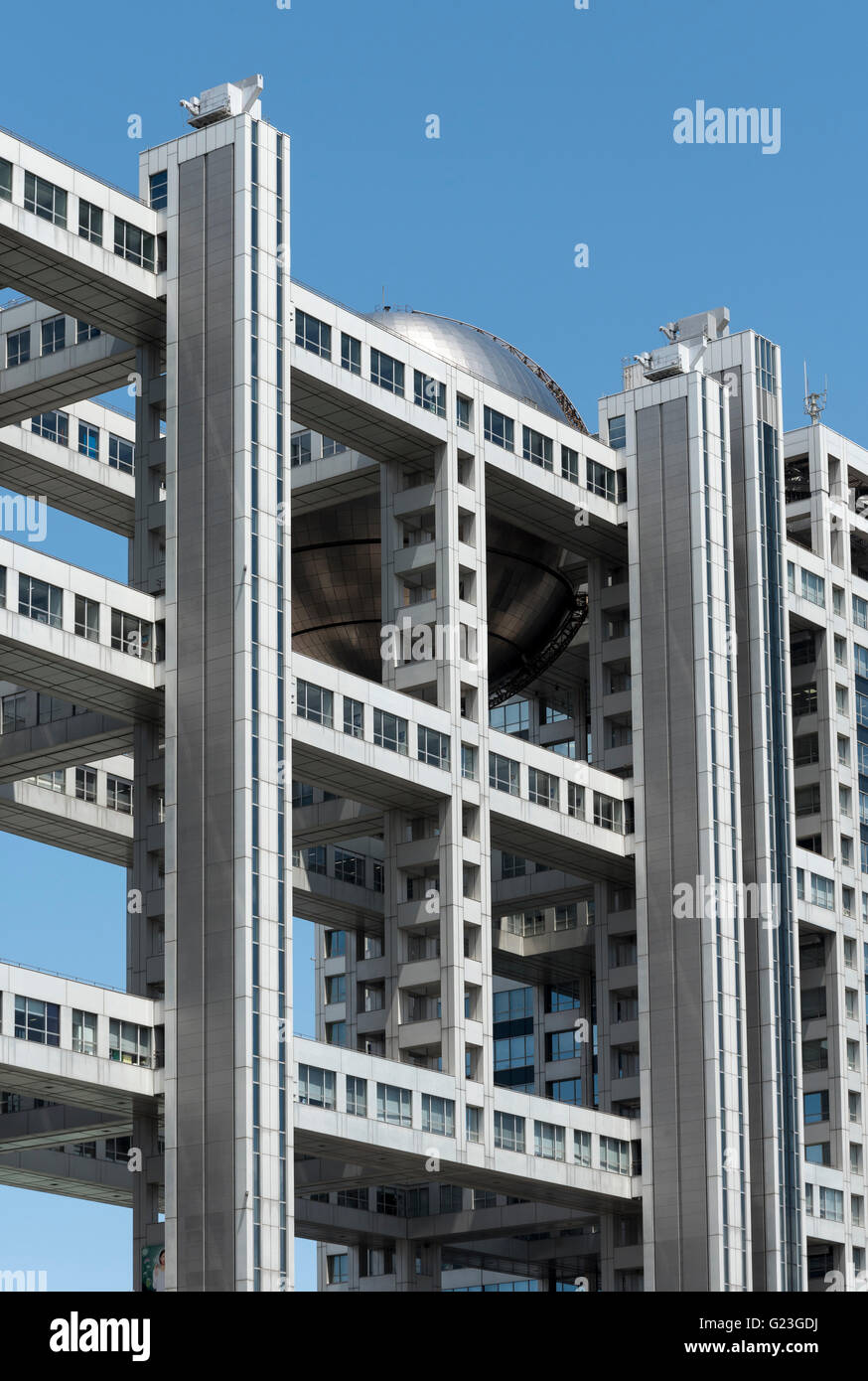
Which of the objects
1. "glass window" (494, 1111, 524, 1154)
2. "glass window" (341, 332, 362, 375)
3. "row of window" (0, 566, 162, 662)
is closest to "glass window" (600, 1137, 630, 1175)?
"glass window" (494, 1111, 524, 1154)

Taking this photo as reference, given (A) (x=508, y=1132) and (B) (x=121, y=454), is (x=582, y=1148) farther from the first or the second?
(B) (x=121, y=454)

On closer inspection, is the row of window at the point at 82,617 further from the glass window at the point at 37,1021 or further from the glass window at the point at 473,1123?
the glass window at the point at 473,1123

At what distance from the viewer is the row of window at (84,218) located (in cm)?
6725

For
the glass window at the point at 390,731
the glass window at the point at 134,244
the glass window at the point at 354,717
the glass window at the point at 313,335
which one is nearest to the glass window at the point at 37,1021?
the glass window at the point at 354,717

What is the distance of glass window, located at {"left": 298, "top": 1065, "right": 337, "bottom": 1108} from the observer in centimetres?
6950

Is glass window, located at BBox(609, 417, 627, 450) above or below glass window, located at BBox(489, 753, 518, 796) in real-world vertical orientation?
above

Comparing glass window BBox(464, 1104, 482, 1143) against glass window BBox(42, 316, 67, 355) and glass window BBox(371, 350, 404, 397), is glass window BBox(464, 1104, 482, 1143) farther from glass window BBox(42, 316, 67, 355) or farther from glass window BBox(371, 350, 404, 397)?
glass window BBox(42, 316, 67, 355)

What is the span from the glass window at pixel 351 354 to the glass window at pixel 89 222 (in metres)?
11.1

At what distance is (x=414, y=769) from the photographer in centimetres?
7819

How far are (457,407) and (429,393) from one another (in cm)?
187

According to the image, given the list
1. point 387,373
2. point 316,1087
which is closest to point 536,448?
point 387,373

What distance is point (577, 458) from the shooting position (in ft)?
295
